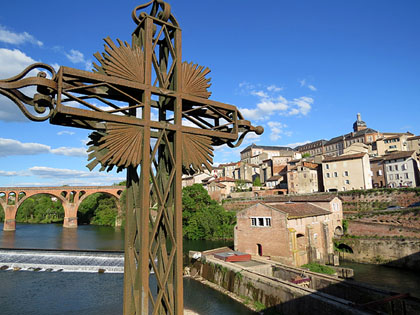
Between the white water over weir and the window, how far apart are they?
1200 centimetres

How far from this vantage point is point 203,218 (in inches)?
1547

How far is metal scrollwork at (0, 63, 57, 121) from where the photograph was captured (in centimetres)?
354

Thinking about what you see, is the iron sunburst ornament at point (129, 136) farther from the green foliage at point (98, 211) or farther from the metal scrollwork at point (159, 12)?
the green foliage at point (98, 211)

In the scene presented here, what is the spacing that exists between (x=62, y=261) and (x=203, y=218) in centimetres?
1873

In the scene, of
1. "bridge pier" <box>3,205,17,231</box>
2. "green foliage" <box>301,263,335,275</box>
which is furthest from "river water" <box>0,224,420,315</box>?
Answer: "bridge pier" <box>3,205,17,231</box>

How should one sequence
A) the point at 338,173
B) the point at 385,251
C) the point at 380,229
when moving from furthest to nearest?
the point at 338,173 < the point at 380,229 < the point at 385,251

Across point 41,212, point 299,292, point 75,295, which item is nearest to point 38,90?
point 299,292

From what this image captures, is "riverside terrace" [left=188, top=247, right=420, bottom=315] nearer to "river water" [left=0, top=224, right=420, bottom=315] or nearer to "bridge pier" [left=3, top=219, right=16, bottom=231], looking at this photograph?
"river water" [left=0, top=224, right=420, bottom=315]

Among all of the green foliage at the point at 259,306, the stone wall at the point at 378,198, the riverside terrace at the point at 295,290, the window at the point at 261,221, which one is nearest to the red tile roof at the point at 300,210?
the window at the point at 261,221

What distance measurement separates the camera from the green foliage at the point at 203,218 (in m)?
39.1

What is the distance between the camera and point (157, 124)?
14.2 feet

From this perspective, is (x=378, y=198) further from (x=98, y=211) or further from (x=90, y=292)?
(x=98, y=211)

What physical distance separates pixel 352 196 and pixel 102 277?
108 ft

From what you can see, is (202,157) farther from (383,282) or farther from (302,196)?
(302,196)
